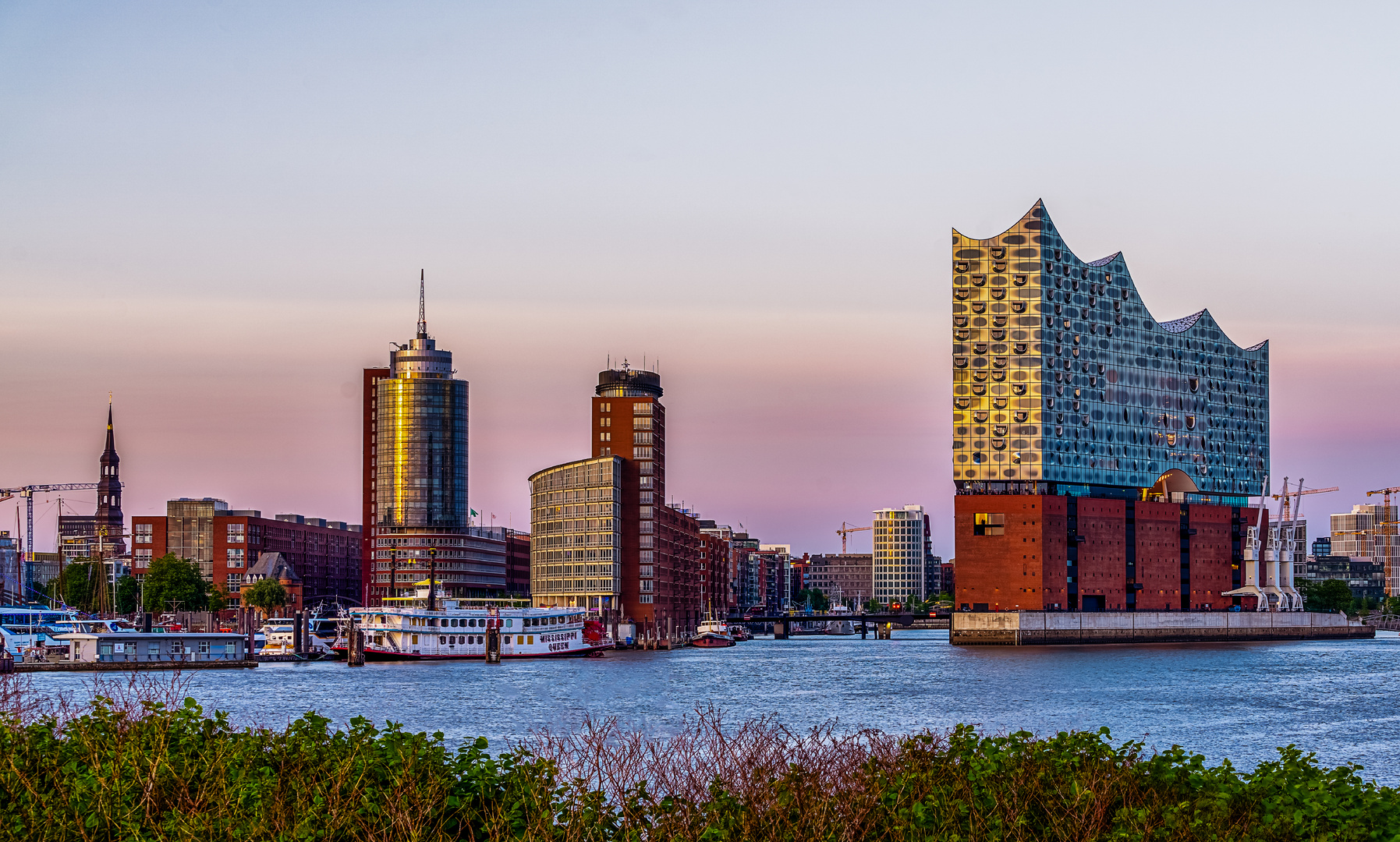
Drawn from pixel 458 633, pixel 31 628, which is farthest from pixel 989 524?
pixel 31 628

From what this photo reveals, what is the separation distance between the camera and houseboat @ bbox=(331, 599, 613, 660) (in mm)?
157625

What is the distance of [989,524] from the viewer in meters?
197

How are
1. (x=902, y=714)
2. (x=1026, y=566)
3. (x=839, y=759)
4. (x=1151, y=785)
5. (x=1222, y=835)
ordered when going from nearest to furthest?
(x=1222, y=835) < (x=1151, y=785) < (x=839, y=759) < (x=902, y=714) < (x=1026, y=566)

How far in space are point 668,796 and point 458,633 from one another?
13787cm

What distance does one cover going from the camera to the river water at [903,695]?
8012 centimetres

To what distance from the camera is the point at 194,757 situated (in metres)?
30.5

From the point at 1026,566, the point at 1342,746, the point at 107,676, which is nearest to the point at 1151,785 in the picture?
the point at 1342,746

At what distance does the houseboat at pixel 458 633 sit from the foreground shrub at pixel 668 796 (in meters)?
129

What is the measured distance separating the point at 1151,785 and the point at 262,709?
70.3 metres

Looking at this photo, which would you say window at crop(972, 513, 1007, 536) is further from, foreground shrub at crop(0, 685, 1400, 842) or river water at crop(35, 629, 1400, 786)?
foreground shrub at crop(0, 685, 1400, 842)

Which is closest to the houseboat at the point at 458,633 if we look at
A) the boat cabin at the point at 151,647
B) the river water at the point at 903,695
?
the river water at the point at 903,695

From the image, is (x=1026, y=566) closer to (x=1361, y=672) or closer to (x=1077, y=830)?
(x=1361, y=672)

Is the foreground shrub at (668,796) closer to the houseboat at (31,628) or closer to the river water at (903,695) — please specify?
the river water at (903,695)

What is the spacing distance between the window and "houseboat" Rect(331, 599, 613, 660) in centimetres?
5028
